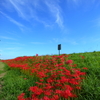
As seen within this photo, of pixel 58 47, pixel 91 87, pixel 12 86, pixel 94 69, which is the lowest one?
pixel 12 86

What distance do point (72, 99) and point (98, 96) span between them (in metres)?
0.80

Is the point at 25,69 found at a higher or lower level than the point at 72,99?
higher

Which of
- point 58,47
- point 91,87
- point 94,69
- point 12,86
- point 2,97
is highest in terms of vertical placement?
point 58,47

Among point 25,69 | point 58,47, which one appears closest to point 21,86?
point 25,69

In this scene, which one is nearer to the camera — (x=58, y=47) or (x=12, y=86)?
(x=12, y=86)

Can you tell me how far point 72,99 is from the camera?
299cm

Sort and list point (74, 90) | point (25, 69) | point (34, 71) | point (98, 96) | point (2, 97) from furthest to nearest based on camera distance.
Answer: point (25, 69)
point (34, 71)
point (2, 97)
point (74, 90)
point (98, 96)

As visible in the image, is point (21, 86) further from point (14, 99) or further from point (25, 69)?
Answer: point (25, 69)

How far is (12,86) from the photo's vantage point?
462 centimetres

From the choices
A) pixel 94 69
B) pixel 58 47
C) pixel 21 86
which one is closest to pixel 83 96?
pixel 94 69

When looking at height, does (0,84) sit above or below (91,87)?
below

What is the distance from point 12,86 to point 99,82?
379 cm

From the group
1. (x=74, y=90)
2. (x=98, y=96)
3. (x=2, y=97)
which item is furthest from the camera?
(x=2, y=97)

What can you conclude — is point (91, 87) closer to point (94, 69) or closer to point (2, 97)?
point (94, 69)
